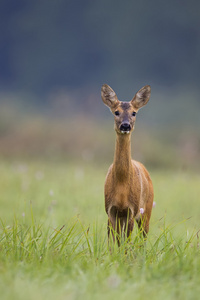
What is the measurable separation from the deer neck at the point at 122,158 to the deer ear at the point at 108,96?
51cm

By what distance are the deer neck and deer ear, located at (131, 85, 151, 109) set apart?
452 mm

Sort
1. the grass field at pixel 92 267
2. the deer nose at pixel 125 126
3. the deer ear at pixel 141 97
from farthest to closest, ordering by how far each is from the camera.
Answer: the deer ear at pixel 141 97, the deer nose at pixel 125 126, the grass field at pixel 92 267

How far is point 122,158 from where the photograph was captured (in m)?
5.55

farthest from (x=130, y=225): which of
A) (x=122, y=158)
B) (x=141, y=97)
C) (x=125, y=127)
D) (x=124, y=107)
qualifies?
(x=141, y=97)

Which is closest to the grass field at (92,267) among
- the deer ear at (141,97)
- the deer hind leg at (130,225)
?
the deer hind leg at (130,225)

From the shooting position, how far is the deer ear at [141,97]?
5746mm

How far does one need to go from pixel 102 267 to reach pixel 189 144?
679 inches

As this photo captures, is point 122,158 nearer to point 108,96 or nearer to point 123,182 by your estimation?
point 123,182

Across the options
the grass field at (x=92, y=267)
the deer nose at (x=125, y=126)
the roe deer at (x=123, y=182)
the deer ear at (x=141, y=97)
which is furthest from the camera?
the deer ear at (x=141, y=97)

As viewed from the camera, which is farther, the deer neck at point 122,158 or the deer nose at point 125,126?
the deer neck at point 122,158

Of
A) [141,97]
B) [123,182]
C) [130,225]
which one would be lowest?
[130,225]

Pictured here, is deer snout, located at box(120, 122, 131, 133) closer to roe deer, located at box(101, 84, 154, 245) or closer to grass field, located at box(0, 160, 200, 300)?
roe deer, located at box(101, 84, 154, 245)

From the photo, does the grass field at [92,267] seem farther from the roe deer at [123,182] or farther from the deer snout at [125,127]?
the deer snout at [125,127]

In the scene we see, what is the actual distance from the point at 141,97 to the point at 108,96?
0.40m
